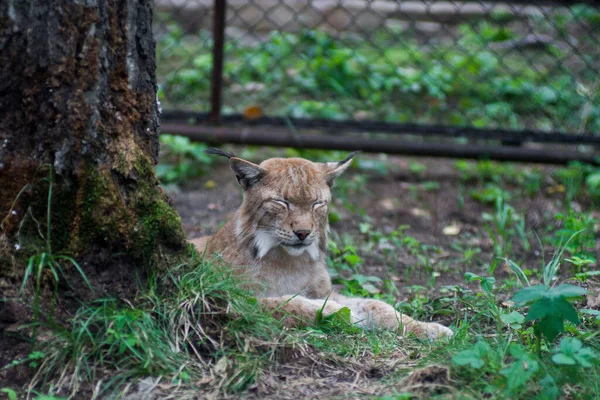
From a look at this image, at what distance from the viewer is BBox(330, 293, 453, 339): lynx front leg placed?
355cm

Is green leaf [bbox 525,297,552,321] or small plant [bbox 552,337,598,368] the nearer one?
small plant [bbox 552,337,598,368]

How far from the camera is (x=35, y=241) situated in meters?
2.94

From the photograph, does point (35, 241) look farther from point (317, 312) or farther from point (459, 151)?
point (459, 151)

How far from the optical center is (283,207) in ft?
12.7

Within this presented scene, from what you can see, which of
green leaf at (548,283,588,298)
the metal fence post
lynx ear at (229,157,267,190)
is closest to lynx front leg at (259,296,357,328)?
lynx ear at (229,157,267,190)

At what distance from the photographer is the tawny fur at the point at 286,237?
3824mm

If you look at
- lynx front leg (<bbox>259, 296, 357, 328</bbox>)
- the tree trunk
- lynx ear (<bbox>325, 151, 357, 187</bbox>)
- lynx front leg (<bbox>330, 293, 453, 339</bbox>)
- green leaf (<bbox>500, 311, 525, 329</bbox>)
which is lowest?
lynx front leg (<bbox>330, 293, 453, 339</bbox>)

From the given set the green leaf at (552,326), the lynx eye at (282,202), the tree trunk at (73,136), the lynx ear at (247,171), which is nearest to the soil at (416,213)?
the lynx eye at (282,202)

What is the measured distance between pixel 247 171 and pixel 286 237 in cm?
42

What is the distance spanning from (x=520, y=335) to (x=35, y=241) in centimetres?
215

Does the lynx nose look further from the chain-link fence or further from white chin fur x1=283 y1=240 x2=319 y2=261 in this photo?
the chain-link fence

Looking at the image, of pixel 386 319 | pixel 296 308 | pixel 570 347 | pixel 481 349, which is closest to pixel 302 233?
pixel 296 308

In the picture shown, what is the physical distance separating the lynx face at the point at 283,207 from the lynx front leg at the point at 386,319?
13.7 inches

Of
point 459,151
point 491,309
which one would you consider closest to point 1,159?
point 491,309
